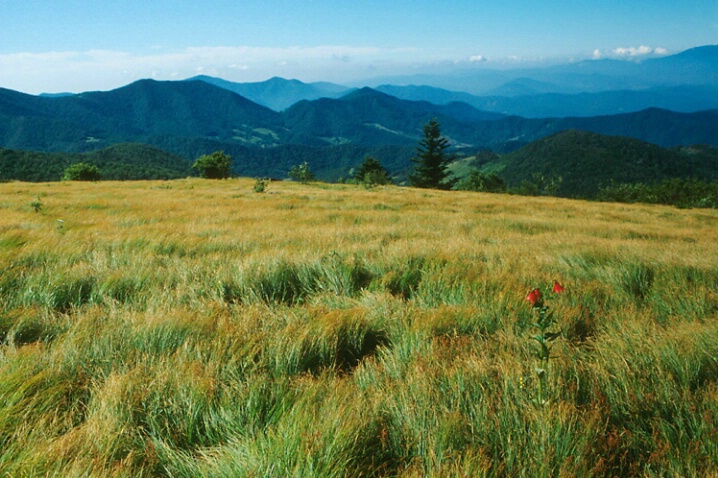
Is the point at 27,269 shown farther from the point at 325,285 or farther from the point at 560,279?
the point at 560,279

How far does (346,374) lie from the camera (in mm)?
2383

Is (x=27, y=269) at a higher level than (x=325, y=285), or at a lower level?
higher

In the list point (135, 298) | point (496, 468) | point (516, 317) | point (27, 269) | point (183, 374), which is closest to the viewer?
point (496, 468)

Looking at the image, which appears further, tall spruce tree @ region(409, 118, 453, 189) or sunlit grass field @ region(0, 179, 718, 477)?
tall spruce tree @ region(409, 118, 453, 189)

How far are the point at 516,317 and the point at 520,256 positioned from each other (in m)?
2.88

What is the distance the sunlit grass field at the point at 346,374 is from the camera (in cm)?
159

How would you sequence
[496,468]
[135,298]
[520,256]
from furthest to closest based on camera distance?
[520,256]
[135,298]
[496,468]

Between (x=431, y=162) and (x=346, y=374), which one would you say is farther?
(x=431, y=162)

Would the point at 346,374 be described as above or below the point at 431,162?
below

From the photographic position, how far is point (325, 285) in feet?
14.1

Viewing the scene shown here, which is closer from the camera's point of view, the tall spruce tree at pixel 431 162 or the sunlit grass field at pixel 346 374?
the sunlit grass field at pixel 346 374

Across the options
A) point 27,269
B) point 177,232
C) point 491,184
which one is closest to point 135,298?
point 27,269

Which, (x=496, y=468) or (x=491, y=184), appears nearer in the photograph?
(x=496, y=468)

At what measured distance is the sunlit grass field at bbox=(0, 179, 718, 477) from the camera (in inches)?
62.7
